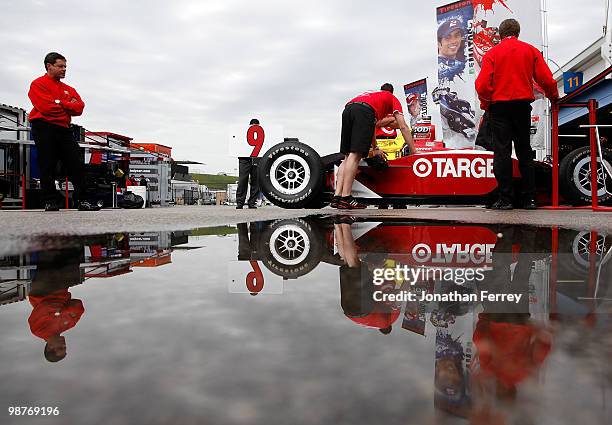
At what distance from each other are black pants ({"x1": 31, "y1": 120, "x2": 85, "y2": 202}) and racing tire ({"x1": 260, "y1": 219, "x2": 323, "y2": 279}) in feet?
12.0

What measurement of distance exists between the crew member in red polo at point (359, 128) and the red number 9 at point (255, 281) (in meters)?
3.20

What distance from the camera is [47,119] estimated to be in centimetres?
436

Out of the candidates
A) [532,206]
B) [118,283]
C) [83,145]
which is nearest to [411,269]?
[118,283]

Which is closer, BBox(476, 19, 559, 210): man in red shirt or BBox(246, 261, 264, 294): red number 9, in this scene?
BBox(246, 261, 264, 294): red number 9

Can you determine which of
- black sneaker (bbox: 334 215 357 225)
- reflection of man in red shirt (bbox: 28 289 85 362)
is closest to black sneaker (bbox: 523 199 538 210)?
black sneaker (bbox: 334 215 357 225)

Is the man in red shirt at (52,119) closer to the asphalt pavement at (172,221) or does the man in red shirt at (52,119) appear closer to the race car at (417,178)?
the asphalt pavement at (172,221)

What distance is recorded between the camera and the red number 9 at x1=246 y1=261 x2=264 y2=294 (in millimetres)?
692

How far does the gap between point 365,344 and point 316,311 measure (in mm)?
137

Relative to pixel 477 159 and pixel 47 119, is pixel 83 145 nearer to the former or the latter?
pixel 47 119

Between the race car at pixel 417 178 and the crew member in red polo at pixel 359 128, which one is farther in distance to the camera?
the race car at pixel 417 178

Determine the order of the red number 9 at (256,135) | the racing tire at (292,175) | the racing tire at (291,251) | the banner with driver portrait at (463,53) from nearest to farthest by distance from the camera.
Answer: the racing tire at (291,251)
the racing tire at (292,175)
the red number 9 at (256,135)
the banner with driver portrait at (463,53)

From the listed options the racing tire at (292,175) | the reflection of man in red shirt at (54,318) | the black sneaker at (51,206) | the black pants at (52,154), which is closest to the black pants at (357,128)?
the racing tire at (292,175)

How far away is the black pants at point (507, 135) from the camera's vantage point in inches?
149
